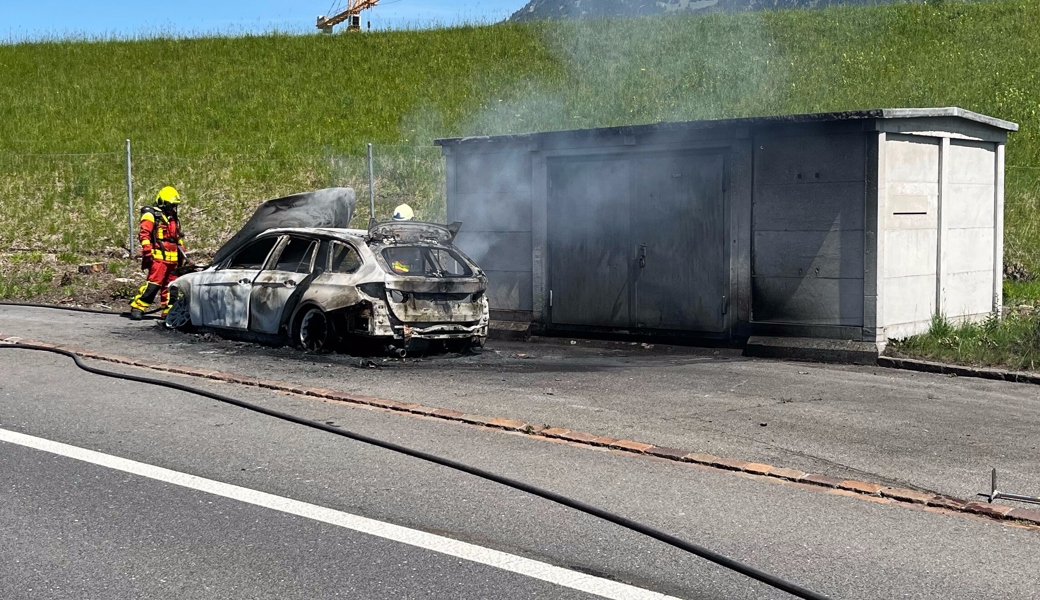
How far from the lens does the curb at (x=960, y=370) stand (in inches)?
426

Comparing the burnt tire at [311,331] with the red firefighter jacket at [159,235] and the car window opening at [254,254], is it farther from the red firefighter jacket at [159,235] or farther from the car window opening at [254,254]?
the red firefighter jacket at [159,235]

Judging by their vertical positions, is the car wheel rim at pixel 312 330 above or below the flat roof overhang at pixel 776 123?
below

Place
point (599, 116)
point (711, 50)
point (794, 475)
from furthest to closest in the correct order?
point (711, 50) < point (599, 116) < point (794, 475)

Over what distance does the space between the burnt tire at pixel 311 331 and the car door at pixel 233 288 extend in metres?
0.85

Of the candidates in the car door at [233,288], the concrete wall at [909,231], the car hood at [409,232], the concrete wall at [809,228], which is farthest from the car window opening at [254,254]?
the concrete wall at [909,231]

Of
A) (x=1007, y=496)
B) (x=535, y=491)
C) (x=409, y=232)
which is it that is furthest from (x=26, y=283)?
(x=1007, y=496)

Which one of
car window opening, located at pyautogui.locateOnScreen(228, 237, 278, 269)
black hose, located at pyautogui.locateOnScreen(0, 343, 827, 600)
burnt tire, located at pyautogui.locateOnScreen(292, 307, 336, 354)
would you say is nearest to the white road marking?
black hose, located at pyautogui.locateOnScreen(0, 343, 827, 600)

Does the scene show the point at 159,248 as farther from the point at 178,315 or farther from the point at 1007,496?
the point at 1007,496

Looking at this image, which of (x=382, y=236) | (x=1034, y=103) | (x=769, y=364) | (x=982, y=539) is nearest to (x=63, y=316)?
(x=382, y=236)

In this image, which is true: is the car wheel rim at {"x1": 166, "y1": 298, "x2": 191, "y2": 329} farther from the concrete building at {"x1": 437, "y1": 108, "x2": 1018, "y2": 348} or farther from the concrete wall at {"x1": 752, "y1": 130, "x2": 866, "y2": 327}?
the concrete wall at {"x1": 752, "y1": 130, "x2": 866, "y2": 327}

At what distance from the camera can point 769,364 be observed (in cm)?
1209

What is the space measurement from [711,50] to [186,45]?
83.3 feet

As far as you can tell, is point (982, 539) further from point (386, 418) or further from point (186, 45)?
point (186, 45)

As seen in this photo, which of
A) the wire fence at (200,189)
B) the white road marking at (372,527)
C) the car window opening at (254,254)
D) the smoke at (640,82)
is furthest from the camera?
the smoke at (640,82)
